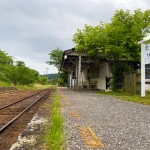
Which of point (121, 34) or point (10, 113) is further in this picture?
point (121, 34)

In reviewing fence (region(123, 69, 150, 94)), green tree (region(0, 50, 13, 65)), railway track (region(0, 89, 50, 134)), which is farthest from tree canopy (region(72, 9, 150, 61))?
green tree (region(0, 50, 13, 65))

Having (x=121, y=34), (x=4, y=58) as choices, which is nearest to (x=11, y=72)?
(x=4, y=58)

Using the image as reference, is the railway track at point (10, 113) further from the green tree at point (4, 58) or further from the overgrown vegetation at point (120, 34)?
the green tree at point (4, 58)

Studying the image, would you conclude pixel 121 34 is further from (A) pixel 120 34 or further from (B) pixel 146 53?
(B) pixel 146 53

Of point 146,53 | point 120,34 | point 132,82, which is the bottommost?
point 132,82

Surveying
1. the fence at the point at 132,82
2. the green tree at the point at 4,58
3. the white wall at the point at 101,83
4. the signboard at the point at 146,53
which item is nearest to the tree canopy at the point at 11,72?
the green tree at the point at 4,58

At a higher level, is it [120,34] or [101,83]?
[120,34]

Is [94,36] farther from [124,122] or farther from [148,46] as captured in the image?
[124,122]

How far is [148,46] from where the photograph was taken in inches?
412

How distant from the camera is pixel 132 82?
1343 cm

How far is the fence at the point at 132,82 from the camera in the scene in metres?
12.7

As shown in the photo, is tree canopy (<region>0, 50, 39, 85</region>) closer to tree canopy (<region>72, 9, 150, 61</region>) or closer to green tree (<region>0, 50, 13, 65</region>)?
green tree (<region>0, 50, 13, 65</region>)

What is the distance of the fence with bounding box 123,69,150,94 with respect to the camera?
12664 mm

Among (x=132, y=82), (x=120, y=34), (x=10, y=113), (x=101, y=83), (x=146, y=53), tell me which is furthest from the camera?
(x=101, y=83)
